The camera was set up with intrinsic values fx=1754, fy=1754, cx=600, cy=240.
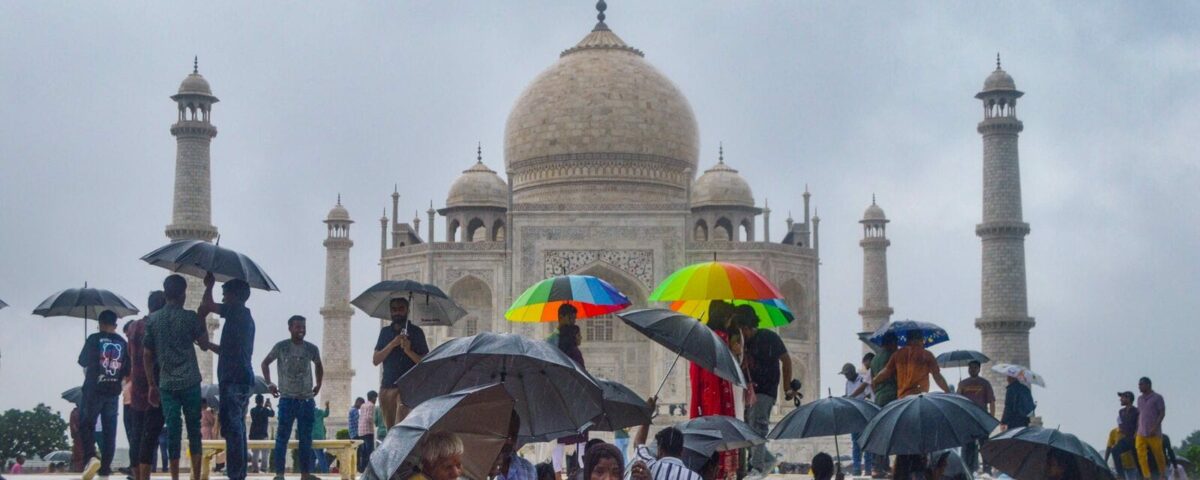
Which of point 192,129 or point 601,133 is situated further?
point 601,133

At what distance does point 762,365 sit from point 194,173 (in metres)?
21.9

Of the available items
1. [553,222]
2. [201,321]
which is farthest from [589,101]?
[201,321]

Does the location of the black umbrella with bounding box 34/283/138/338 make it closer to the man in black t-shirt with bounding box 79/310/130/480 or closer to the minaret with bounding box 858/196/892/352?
the man in black t-shirt with bounding box 79/310/130/480

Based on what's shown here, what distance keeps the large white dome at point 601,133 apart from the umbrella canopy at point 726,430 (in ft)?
83.4

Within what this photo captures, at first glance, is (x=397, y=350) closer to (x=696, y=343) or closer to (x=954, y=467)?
Result: (x=696, y=343)

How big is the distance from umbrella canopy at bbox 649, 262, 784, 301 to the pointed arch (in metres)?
21.2

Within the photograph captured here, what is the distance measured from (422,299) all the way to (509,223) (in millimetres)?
20299

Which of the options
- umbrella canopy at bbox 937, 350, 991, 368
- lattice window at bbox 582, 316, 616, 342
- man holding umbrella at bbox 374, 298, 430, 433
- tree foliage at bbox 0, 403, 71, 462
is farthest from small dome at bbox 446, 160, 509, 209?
man holding umbrella at bbox 374, 298, 430, 433

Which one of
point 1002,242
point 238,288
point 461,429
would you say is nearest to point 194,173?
point 1002,242

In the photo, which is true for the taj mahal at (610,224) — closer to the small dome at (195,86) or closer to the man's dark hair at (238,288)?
the small dome at (195,86)

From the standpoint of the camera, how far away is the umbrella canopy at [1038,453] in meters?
9.38

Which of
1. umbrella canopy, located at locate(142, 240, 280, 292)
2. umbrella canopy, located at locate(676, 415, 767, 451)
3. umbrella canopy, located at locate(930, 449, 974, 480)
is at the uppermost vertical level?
umbrella canopy, located at locate(142, 240, 280, 292)

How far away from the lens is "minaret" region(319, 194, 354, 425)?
117 feet

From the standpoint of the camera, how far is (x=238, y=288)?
32.0 feet
